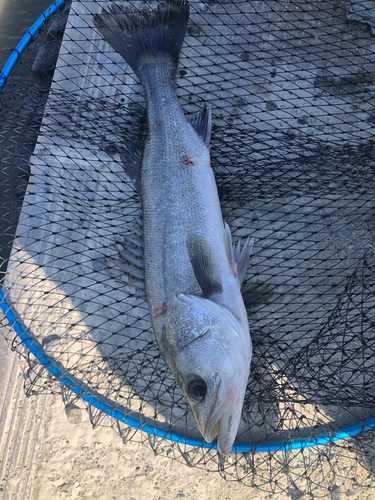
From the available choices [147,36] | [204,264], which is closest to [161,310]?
[204,264]

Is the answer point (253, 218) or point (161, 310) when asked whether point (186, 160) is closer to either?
point (253, 218)

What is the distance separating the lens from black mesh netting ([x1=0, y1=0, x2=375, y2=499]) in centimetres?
302

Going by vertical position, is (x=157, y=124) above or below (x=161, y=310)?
above

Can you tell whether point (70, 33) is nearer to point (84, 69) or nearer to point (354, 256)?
point (84, 69)

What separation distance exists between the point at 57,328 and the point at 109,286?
648mm

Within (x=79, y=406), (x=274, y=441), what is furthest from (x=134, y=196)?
(x=274, y=441)

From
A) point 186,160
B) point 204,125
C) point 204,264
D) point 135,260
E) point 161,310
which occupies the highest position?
point 204,125

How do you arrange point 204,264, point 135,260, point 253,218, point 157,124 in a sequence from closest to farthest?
point 204,264
point 135,260
point 157,124
point 253,218

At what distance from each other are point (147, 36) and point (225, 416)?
309 cm

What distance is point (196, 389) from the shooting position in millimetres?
2152

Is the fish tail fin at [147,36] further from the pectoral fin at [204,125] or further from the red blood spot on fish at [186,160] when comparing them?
the red blood spot on fish at [186,160]

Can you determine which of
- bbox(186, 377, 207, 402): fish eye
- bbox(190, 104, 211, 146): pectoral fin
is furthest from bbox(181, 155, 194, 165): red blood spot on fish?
bbox(186, 377, 207, 402): fish eye

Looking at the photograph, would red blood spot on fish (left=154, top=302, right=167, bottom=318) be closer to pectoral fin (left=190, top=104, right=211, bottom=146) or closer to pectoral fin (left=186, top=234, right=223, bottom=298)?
pectoral fin (left=186, top=234, right=223, bottom=298)

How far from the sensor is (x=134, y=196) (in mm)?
3441
